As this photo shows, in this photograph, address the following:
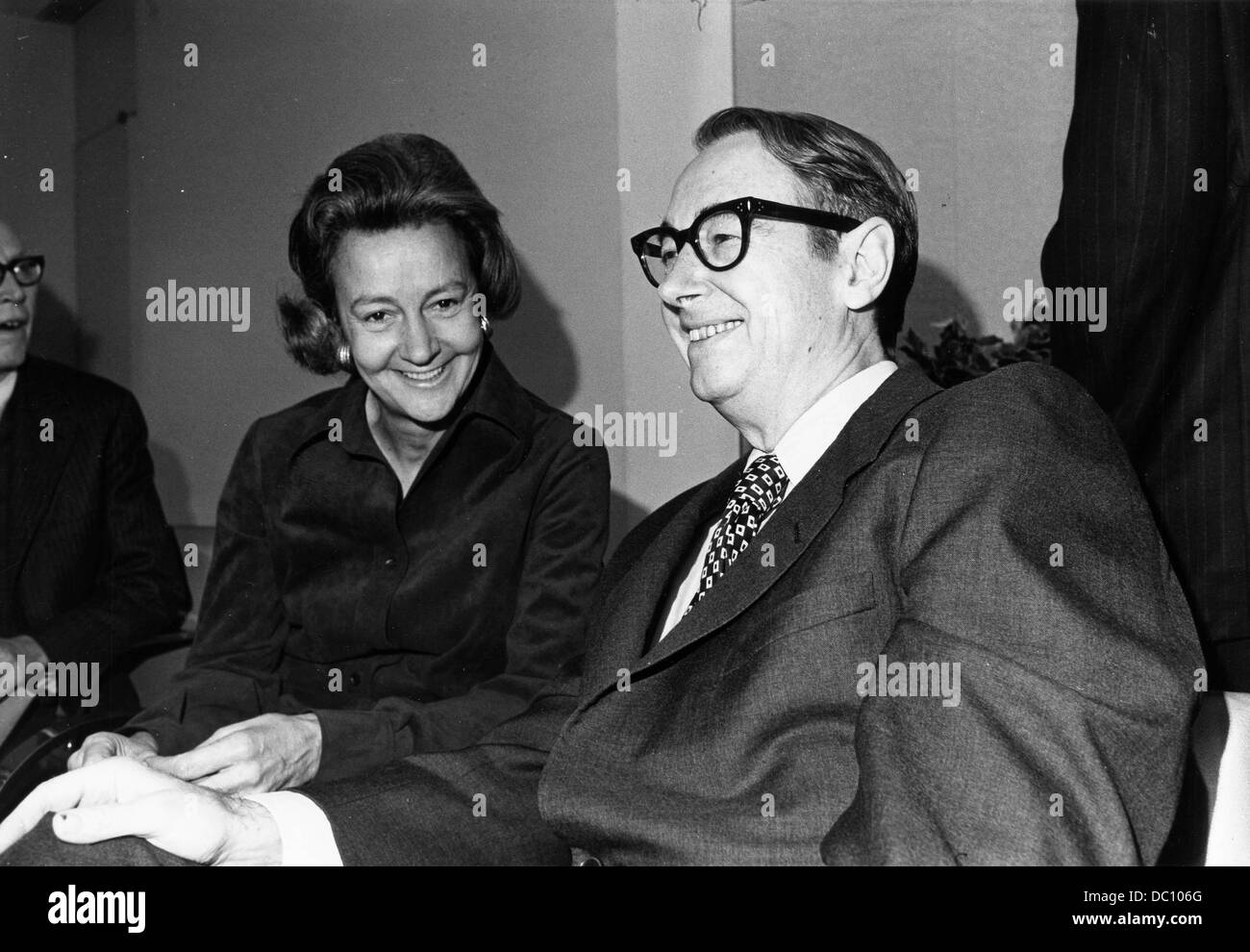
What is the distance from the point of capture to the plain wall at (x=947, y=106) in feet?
7.41

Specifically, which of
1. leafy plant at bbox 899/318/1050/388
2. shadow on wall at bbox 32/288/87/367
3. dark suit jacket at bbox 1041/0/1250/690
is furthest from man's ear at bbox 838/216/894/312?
shadow on wall at bbox 32/288/87/367

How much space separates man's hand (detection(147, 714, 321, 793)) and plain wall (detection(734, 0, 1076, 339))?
4.28 ft

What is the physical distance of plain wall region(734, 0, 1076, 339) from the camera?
7.41 ft

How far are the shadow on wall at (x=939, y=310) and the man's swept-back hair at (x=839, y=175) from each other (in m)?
0.64

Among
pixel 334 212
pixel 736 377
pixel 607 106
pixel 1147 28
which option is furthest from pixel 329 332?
pixel 1147 28

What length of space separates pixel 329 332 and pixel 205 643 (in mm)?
558

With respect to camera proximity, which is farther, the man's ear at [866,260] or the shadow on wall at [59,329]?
the shadow on wall at [59,329]

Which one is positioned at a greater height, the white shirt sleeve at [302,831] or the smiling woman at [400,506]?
the smiling woman at [400,506]

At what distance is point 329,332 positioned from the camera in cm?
216

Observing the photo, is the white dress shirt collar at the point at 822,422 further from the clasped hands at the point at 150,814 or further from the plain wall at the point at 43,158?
the plain wall at the point at 43,158

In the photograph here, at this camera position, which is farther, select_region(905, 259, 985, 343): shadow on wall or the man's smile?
select_region(905, 259, 985, 343): shadow on wall

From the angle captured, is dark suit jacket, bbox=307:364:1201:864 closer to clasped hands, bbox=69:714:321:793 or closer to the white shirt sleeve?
the white shirt sleeve

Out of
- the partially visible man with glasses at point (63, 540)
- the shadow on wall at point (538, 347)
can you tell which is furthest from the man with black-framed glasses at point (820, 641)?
the partially visible man with glasses at point (63, 540)
